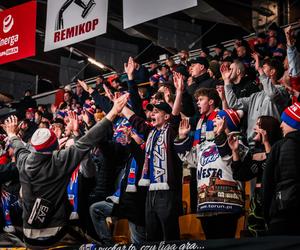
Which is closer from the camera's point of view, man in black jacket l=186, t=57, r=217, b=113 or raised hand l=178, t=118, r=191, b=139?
raised hand l=178, t=118, r=191, b=139

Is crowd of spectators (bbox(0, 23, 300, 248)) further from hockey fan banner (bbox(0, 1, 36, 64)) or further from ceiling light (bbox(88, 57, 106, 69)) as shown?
ceiling light (bbox(88, 57, 106, 69))

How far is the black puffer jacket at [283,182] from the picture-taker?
4.32 m

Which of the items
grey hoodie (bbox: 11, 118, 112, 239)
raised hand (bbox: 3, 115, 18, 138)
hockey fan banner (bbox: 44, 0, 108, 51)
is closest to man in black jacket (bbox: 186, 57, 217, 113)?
grey hoodie (bbox: 11, 118, 112, 239)

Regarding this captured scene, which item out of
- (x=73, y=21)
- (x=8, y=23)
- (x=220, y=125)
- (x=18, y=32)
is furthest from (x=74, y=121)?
(x=8, y=23)

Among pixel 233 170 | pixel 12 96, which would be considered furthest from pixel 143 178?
pixel 12 96

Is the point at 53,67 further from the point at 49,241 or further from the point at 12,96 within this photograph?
the point at 49,241

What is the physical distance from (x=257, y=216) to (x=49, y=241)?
2.08 metres

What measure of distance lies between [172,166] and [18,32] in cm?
734

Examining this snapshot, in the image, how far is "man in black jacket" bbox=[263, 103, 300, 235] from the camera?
4320 mm

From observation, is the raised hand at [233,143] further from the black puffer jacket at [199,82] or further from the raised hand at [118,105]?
the black puffer jacket at [199,82]

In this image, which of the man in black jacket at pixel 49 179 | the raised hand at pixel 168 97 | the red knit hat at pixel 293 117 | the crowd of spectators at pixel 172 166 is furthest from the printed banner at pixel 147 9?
the red knit hat at pixel 293 117

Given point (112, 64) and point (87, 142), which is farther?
point (112, 64)

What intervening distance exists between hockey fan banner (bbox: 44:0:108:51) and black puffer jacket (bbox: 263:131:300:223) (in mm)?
6180

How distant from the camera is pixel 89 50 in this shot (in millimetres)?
16750
